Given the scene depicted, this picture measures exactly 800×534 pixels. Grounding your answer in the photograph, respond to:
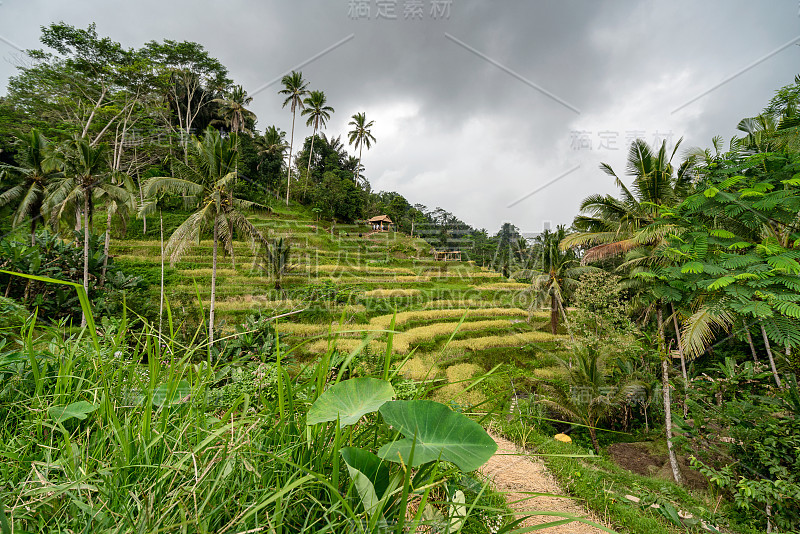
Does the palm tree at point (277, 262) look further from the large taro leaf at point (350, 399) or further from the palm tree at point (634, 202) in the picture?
the large taro leaf at point (350, 399)

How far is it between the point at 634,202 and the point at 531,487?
1165cm

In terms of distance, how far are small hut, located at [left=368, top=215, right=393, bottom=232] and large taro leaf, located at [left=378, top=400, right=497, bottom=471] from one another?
3322 centimetres

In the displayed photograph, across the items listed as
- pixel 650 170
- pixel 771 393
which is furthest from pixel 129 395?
pixel 650 170

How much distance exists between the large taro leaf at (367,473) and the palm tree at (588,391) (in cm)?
783

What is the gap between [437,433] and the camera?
2.44 feet

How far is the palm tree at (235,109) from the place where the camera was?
2881 centimetres

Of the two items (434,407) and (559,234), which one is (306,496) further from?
(559,234)

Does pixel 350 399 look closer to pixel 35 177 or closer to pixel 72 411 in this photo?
pixel 72 411

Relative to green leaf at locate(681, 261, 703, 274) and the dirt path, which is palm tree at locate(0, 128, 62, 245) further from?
green leaf at locate(681, 261, 703, 274)

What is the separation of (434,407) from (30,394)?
1.14m

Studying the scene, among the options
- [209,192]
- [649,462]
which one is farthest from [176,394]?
[209,192]

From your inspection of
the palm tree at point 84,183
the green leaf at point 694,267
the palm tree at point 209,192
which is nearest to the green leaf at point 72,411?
the green leaf at point 694,267

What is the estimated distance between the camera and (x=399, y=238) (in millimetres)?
32594

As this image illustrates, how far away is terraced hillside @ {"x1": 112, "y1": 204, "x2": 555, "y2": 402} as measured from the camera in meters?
12.7
